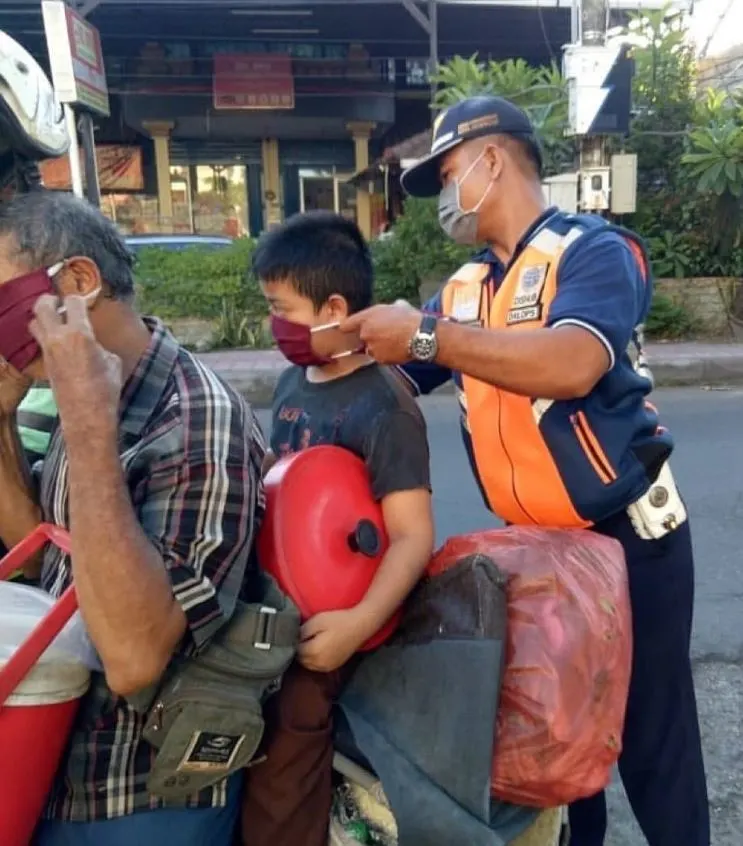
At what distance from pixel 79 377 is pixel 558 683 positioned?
73cm

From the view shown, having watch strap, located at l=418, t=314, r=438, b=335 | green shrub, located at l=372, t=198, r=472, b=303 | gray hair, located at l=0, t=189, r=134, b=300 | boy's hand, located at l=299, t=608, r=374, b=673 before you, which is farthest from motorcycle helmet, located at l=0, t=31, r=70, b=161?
green shrub, located at l=372, t=198, r=472, b=303

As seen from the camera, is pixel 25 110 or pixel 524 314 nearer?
pixel 25 110

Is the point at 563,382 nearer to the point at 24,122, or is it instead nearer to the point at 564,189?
the point at 24,122

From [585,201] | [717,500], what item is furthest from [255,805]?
[585,201]

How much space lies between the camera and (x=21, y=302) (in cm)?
115

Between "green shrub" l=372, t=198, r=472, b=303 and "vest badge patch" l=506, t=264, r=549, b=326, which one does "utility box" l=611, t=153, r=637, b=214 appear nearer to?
"green shrub" l=372, t=198, r=472, b=303

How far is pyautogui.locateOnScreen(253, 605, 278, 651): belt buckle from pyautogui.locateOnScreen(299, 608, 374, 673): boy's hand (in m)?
0.07

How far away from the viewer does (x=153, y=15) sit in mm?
13406

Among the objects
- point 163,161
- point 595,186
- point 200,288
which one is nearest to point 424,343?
point 595,186

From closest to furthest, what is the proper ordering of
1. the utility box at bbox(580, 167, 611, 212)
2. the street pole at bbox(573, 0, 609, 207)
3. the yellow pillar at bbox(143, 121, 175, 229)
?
the street pole at bbox(573, 0, 609, 207), the utility box at bbox(580, 167, 611, 212), the yellow pillar at bbox(143, 121, 175, 229)

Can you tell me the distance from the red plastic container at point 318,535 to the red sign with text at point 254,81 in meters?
14.6

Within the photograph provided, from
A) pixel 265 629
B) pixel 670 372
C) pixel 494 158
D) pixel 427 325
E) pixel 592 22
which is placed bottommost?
pixel 670 372

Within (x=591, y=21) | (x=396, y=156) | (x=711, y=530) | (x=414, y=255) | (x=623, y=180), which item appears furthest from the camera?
(x=396, y=156)

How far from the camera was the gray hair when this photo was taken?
119 cm
